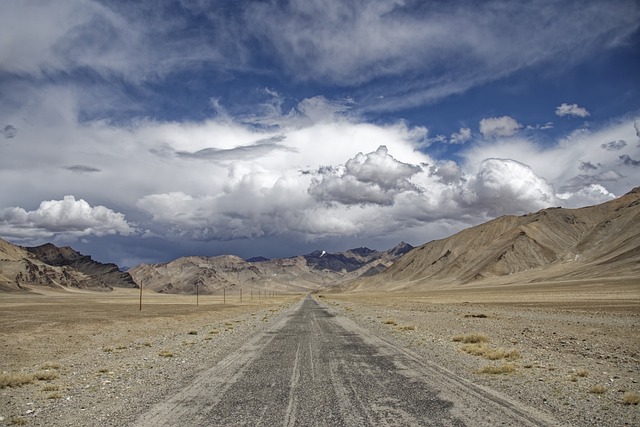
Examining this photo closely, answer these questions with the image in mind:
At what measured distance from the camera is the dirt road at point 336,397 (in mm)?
9180

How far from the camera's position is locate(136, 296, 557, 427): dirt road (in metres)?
9.18

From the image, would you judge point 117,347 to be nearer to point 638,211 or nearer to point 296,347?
point 296,347

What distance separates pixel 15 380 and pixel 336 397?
32.5 ft

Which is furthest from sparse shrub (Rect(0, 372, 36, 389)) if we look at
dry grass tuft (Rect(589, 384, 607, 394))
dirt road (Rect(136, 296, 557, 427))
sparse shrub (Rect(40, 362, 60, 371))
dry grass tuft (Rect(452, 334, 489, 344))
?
dry grass tuft (Rect(452, 334, 489, 344))

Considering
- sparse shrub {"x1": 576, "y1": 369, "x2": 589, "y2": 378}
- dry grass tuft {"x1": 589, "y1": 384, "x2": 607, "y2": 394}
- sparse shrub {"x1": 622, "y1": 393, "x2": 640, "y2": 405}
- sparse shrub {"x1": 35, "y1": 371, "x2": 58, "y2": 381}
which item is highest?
sparse shrub {"x1": 622, "y1": 393, "x2": 640, "y2": 405}

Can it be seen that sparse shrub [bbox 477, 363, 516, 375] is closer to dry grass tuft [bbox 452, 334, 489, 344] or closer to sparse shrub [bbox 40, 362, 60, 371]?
dry grass tuft [bbox 452, 334, 489, 344]

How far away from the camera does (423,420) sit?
896 cm

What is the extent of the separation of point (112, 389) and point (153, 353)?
8.90 meters

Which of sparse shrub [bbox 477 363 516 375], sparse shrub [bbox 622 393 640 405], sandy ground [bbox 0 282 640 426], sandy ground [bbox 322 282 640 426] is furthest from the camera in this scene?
sparse shrub [bbox 477 363 516 375]

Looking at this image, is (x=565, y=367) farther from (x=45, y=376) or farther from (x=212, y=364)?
(x=45, y=376)

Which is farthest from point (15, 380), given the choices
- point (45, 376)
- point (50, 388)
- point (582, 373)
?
point (582, 373)

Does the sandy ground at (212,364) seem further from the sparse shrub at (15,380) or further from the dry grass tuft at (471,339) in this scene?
the dry grass tuft at (471,339)

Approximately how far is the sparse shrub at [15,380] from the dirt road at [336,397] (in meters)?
5.31

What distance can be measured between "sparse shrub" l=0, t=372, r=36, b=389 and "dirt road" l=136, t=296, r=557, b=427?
531 centimetres
